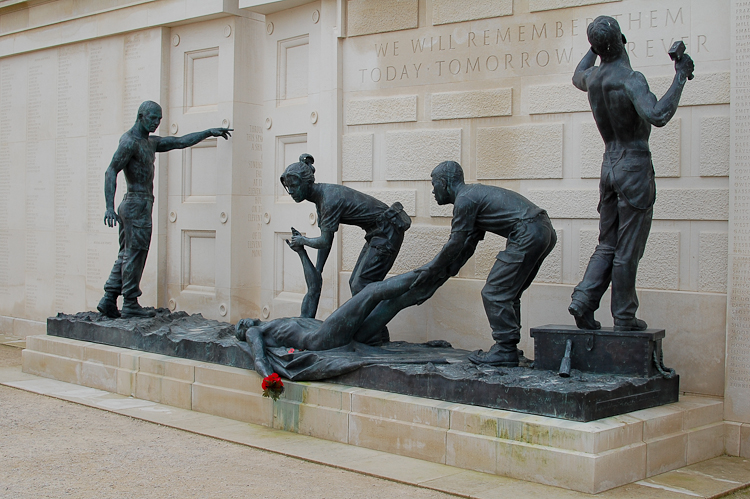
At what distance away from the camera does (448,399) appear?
639cm

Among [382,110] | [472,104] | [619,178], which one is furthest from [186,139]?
[619,178]

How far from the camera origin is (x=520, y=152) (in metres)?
8.09

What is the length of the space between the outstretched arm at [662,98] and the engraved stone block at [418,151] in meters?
2.48

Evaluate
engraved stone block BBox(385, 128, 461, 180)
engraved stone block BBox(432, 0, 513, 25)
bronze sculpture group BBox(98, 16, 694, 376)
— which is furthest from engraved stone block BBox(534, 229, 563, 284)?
engraved stone block BBox(432, 0, 513, 25)

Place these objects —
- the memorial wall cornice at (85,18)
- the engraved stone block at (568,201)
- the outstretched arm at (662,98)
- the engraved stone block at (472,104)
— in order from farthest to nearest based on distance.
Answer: the memorial wall cornice at (85,18)
the engraved stone block at (472,104)
the engraved stone block at (568,201)
the outstretched arm at (662,98)

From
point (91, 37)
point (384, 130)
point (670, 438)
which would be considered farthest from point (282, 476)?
point (91, 37)

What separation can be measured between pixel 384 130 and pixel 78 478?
4762mm

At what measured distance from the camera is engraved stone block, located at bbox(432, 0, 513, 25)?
823cm

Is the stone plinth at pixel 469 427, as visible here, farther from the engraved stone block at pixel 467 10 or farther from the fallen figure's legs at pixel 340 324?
the engraved stone block at pixel 467 10

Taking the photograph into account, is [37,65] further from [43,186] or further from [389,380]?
[389,380]

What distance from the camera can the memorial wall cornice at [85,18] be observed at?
10.6 metres

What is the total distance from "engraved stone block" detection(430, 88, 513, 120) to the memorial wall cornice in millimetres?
3166

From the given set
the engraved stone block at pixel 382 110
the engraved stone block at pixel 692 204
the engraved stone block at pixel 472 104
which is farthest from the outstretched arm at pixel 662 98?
the engraved stone block at pixel 382 110

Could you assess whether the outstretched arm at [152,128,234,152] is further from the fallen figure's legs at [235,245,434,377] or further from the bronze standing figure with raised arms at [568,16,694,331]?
the bronze standing figure with raised arms at [568,16,694,331]
